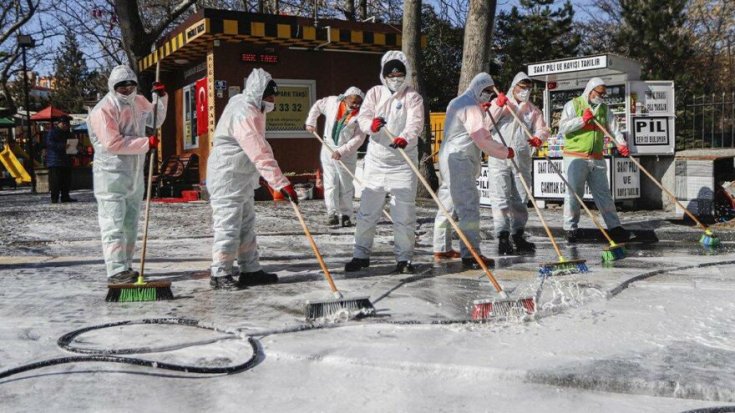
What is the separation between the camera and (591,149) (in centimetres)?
834

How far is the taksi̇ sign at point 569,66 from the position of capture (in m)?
12.6

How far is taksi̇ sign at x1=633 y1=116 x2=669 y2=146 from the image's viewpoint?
12.0 m

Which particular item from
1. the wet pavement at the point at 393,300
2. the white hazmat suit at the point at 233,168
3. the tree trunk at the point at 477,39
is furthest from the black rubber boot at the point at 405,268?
the tree trunk at the point at 477,39

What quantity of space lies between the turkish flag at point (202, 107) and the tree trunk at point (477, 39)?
235 inches

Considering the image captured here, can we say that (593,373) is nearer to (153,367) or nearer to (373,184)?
(153,367)

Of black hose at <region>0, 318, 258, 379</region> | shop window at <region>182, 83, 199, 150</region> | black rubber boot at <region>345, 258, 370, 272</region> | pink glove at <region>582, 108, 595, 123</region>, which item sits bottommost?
black hose at <region>0, 318, 258, 379</region>

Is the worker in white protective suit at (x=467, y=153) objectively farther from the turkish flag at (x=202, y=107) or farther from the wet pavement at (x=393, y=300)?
the turkish flag at (x=202, y=107)

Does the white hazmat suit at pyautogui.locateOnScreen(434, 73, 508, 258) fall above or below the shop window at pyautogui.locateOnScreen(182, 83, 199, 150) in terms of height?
below

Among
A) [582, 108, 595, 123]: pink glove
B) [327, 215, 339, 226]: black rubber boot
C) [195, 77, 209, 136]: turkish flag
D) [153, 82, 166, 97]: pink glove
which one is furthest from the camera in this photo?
[195, 77, 209, 136]: turkish flag

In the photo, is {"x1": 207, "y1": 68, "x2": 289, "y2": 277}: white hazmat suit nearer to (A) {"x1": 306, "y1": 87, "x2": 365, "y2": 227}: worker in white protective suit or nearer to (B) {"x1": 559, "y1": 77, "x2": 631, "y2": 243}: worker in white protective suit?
(A) {"x1": 306, "y1": 87, "x2": 365, "y2": 227}: worker in white protective suit

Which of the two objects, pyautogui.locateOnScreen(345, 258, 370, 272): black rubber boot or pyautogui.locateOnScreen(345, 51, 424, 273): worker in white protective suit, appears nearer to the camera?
pyautogui.locateOnScreen(345, 51, 424, 273): worker in white protective suit

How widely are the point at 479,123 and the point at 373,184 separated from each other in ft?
3.64

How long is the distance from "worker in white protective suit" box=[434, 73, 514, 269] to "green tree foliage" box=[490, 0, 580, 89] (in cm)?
2205

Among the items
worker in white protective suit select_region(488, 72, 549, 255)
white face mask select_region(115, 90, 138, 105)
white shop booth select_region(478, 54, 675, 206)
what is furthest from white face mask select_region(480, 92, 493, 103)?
white shop booth select_region(478, 54, 675, 206)
